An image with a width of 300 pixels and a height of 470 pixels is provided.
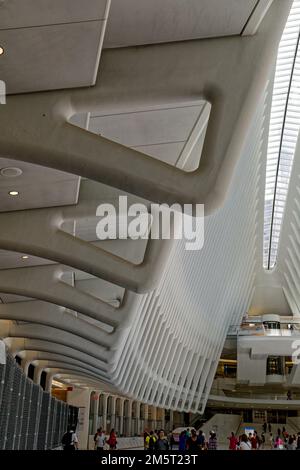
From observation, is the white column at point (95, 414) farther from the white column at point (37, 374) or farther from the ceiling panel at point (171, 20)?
the ceiling panel at point (171, 20)

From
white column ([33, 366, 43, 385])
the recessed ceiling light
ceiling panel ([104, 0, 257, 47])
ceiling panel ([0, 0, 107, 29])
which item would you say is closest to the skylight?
the recessed ceiling light

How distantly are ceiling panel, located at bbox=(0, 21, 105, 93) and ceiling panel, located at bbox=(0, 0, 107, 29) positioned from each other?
0.32 ft

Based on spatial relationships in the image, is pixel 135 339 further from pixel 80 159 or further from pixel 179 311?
pixel 80 159

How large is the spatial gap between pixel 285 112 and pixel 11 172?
25320 millimetres

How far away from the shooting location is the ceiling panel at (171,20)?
6395 mm

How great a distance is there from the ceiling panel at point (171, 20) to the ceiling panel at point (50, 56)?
54cm

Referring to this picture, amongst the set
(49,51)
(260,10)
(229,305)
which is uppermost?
(229,305)

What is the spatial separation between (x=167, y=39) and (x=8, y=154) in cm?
248

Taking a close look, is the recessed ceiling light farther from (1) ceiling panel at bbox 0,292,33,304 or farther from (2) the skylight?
(2) the skylight

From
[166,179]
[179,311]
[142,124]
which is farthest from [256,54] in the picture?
[179,311]

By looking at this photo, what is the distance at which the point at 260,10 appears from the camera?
6465 millimetres

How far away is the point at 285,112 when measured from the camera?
32.6 metres

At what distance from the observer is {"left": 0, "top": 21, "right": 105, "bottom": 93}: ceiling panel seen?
6004 mm

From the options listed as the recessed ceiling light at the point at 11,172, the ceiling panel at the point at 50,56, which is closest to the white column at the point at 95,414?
the recessed ceiling light at the point at 11,172
